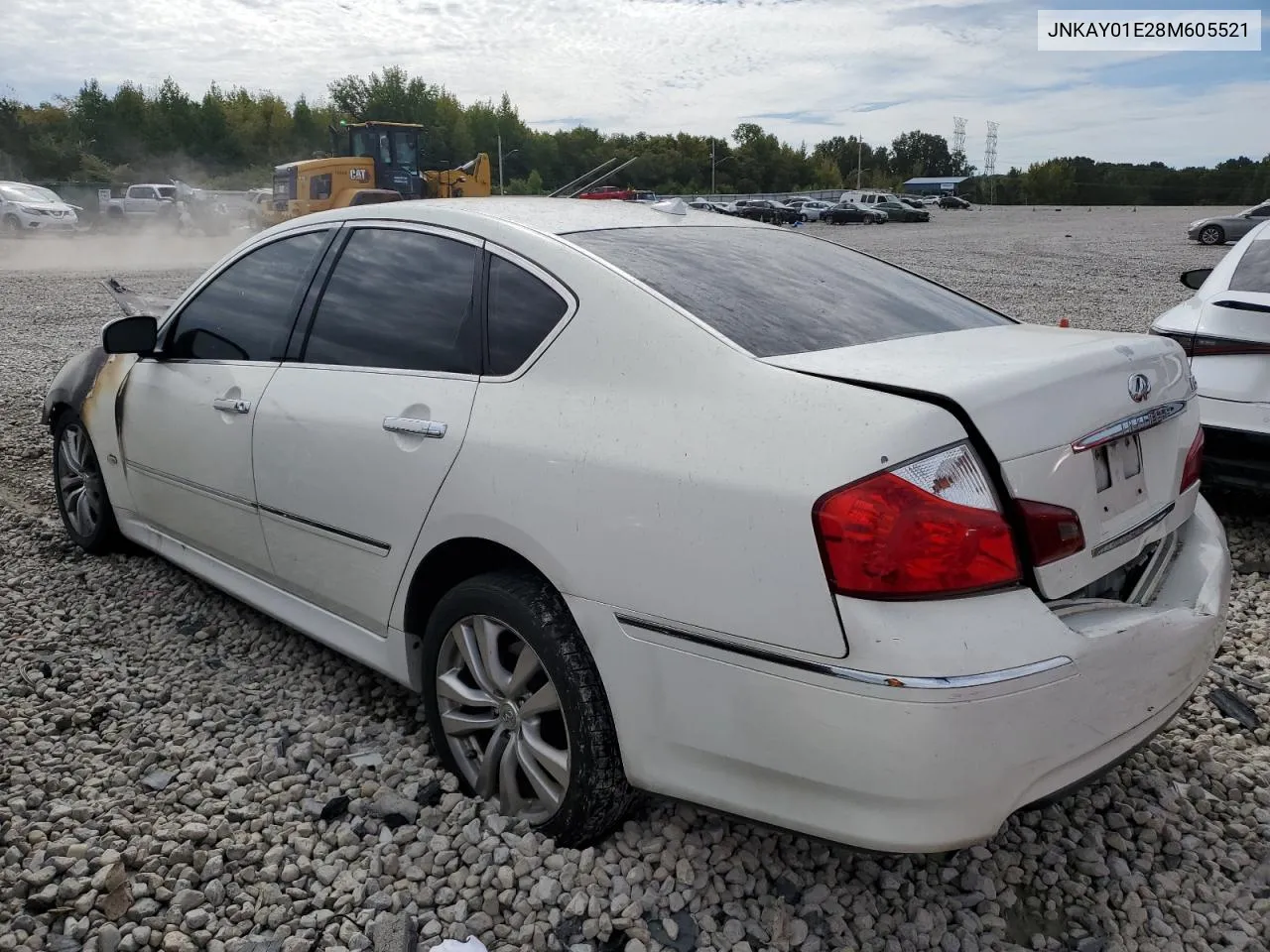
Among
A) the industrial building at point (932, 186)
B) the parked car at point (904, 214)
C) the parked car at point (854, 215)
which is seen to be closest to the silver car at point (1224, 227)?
the parked car at point (854, 215)

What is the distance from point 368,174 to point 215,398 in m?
22.2

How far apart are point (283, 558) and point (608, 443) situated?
1.50m

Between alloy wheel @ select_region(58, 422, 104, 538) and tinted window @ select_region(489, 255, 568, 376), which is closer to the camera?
tinted window @ select_region(489, 255, 568, 376)

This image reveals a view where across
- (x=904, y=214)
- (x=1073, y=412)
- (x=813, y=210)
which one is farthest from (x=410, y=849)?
(x=904, y=214)

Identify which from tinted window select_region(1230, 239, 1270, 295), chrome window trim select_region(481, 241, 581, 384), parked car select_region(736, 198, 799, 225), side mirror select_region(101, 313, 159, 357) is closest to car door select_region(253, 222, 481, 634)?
chrome window trim select_region(481, 241, 581, 384)

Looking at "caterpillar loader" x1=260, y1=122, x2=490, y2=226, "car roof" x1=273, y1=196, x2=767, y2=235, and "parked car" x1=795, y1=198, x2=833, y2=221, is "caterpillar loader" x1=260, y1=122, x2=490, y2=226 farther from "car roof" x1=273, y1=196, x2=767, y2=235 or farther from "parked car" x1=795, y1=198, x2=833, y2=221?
"parked car" x1=795, y1=198, x2=833, y2=221

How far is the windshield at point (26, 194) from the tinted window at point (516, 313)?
31.1m

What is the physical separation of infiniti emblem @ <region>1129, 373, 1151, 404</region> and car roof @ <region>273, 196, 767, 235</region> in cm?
141

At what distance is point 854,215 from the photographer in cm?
4816

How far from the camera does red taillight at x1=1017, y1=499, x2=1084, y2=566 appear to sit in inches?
75.9

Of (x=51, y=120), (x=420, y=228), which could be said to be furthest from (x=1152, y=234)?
(x=51, y=120)

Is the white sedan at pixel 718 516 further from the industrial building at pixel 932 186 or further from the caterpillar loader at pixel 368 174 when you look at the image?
the industrial building at pixel 932 186

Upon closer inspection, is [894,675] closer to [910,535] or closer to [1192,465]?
[910,535]

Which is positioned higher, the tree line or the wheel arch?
the tree line
